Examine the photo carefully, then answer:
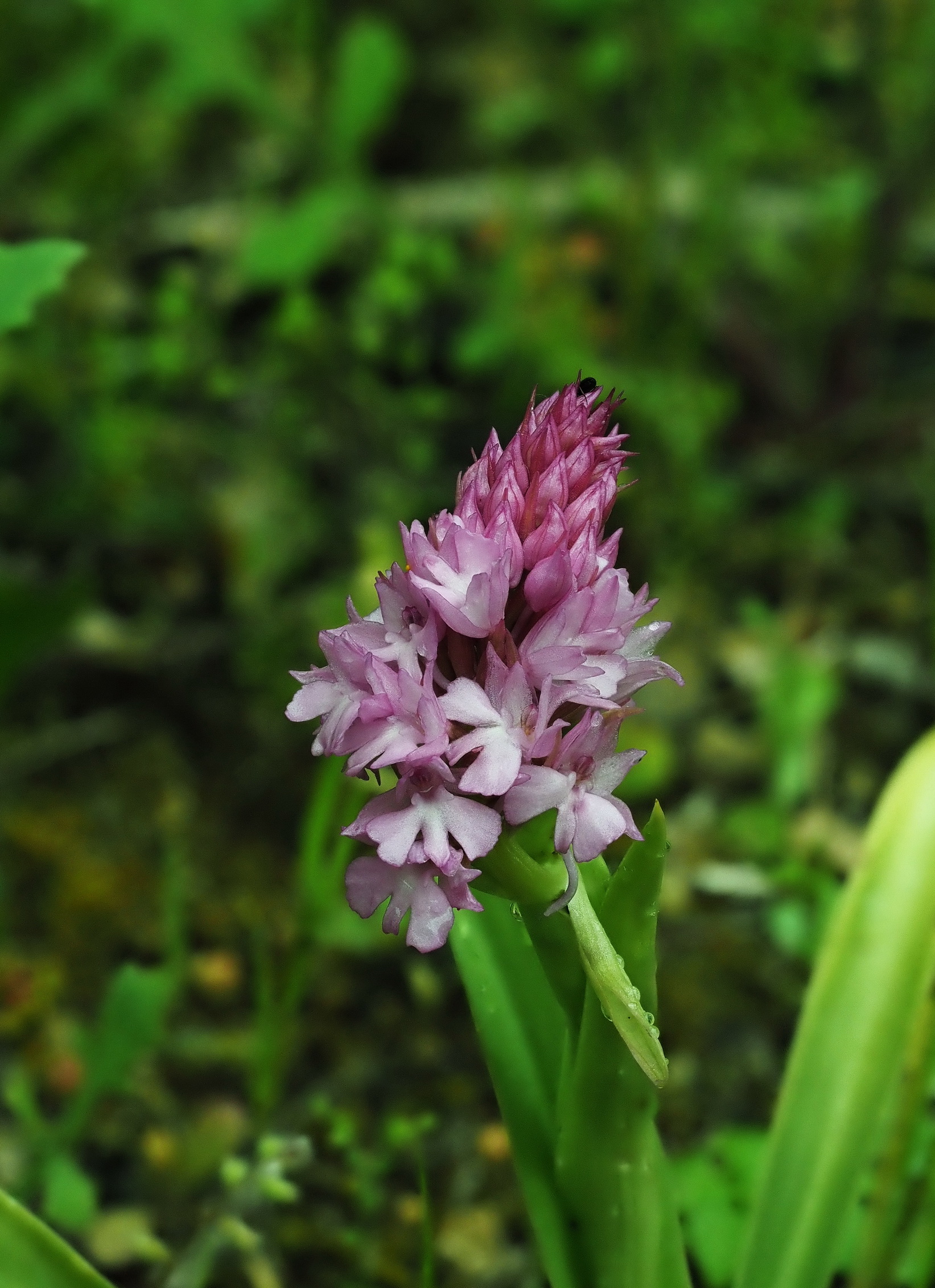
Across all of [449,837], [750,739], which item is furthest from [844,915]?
[750,739]

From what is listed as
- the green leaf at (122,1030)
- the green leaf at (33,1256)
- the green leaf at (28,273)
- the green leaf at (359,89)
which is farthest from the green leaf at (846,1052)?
the green leaf at (359,89)

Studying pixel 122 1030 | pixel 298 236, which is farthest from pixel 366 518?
pixel 122 1030

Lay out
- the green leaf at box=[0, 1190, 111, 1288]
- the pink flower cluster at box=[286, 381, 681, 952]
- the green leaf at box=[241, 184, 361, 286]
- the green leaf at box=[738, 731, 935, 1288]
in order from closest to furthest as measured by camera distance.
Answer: the pink flower cluster at box=[286, 381, 681, 952], the green leaf at box=[0, 1190, 111, 1288], the green leaf at box=[738, 731, 935, 1288], the green leaf at box=[241, 184, 361, 286]

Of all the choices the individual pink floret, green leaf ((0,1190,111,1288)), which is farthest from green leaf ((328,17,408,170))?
green leaf ((0,1190,111,1288))

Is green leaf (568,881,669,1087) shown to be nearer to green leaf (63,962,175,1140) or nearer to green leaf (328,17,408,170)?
green leaf (63,962,175,1140)

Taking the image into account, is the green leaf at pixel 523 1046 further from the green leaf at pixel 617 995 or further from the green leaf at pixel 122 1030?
the green leaf at pixel 122 1030

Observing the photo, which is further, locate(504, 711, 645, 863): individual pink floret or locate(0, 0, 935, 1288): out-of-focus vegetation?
locate(0, 0, 935, 1288): out-of-focus vegetation

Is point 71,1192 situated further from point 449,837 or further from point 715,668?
point 715,668
